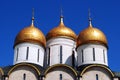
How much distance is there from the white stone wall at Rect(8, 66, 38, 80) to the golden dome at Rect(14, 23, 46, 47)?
8.14 ft

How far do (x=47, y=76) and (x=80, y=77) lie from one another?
2.19 m

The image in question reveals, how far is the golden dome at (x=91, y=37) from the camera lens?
24594 millimetres

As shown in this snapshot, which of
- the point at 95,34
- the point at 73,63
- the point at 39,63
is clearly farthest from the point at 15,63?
the point at 95,34

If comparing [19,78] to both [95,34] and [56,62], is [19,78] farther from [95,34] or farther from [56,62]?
[95,34]

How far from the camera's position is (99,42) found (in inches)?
968

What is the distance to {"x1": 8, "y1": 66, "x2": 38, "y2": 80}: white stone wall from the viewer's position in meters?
22.8

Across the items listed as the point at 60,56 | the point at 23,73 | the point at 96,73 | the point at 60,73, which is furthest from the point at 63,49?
the point at 23,73

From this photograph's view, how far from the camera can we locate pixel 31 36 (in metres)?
24.8

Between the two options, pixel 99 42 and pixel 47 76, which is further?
pixel 99 42

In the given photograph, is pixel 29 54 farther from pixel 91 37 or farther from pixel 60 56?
pixel 91 37

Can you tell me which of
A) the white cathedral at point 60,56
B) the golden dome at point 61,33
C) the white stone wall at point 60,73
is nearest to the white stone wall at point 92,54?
the white cathedral at point 60,56

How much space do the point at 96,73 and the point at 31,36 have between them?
18.1ft

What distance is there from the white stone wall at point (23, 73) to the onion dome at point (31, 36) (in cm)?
247

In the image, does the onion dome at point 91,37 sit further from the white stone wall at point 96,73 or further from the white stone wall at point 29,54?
the white stone wall at point 29,54
